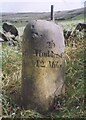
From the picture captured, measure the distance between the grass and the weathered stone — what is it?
0.51 feet

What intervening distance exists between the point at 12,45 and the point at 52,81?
160 cm

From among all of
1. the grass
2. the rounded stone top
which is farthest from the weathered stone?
the grass

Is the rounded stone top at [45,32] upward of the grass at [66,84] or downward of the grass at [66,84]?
upward

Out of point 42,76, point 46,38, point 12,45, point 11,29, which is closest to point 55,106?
point 42,76

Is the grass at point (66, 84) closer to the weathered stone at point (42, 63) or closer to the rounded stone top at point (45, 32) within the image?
the weathered stone at point (42, 63)

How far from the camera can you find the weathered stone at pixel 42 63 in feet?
12.9

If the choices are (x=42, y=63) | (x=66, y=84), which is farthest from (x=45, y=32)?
(x=66, y=84)

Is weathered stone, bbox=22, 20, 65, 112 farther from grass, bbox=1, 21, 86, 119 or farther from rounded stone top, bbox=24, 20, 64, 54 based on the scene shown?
grass, bbox=1, 21, 86, 119

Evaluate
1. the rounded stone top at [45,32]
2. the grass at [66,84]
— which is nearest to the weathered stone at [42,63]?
the rounded stone top at [45,32]

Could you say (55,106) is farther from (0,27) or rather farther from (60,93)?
(0,27)

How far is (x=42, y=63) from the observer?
12.9 feet

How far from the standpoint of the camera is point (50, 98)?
13.2 feet

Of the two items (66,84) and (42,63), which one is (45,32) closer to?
(42,63)

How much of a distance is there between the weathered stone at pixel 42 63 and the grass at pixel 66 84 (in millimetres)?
155
